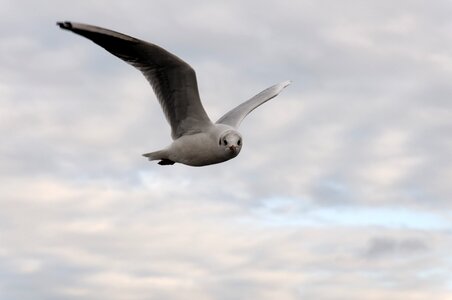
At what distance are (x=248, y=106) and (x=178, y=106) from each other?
5.13 metres

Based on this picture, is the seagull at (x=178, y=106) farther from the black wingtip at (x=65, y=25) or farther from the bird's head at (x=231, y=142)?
the black wingtip at (x=65, y=25)

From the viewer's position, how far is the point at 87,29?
24.7 metres

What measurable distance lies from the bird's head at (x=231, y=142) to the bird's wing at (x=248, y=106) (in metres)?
3.77

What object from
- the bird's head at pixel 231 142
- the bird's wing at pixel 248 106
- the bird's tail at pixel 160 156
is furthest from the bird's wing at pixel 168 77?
the bird's wing at pixel 248 106

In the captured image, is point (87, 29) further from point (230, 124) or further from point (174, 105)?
point (230, 124)

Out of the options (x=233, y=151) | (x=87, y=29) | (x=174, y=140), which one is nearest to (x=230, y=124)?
(x=174, y=140)

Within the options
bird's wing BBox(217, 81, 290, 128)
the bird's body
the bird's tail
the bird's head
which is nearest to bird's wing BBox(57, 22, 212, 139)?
the bird's body

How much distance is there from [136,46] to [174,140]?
3.64 m

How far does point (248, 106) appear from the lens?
1319 inches

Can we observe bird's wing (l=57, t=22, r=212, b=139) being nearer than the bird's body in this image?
Yes

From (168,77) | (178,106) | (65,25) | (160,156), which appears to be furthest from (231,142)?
(65,25)

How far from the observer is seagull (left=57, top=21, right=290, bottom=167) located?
2683cm

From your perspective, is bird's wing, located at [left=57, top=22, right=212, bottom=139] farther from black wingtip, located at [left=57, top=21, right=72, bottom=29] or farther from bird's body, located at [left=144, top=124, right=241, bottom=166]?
black wingtip, located at [left=57, top=21, right=72, bottom=29]

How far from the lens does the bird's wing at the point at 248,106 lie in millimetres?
31577
